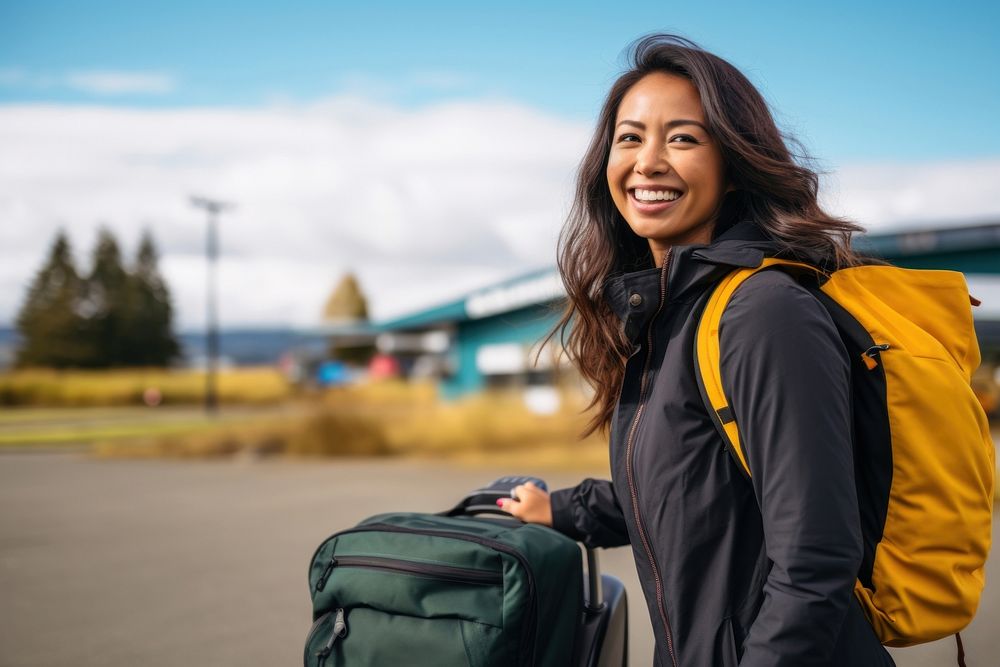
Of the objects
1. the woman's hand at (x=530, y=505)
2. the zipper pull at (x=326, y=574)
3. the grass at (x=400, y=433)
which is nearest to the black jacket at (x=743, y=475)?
the woman's hand at (x=530, y=505)

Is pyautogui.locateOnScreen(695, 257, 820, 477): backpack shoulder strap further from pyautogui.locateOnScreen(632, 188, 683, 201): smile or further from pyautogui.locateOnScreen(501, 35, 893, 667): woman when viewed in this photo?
pyautogui.locateOnScreen(632, 188, 683, 201): smile

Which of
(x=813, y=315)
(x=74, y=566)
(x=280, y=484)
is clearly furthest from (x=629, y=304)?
(x=280, y=484)

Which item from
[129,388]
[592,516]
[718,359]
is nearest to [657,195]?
[718,359]

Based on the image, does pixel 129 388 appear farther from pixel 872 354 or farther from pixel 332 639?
pixel 872 354

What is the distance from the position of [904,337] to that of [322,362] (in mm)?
63338

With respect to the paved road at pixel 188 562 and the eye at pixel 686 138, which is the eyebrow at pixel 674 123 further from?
the paved road at pixel 188 562

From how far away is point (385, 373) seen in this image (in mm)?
60594

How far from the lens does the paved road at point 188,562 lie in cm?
412

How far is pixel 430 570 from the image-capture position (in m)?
1.76

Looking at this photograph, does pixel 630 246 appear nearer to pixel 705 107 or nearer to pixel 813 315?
pixel 705 107

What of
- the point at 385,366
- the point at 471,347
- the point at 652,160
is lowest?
the point at 385,366

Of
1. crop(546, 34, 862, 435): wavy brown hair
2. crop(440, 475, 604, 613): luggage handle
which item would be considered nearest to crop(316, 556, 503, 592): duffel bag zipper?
crop(440, 475, 604, 613): luggage handle

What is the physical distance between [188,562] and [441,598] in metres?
4.81

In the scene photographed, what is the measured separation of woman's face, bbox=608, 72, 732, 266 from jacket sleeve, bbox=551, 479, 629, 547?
2.22 ft
